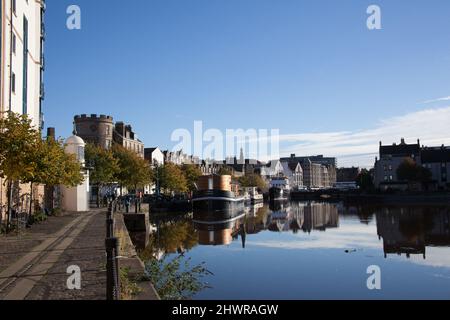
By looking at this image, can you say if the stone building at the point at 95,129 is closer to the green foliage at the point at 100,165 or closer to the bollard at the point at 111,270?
the green foliage at the point at 100,165

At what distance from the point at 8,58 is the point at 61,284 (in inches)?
955

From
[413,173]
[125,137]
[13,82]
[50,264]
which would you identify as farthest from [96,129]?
[413,173]

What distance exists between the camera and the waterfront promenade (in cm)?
1170

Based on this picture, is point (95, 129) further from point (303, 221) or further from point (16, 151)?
point (16, 151)

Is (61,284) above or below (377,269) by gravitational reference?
above

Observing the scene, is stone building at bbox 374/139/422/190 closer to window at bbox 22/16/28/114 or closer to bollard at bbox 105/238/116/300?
window at bbox 22/16/28/114

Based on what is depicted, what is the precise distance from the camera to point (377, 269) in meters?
23.7

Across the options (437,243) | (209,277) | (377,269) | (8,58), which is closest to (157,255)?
(209,277)

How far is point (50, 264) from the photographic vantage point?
15.8 m

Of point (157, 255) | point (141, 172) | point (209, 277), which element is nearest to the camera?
point (209, 277)

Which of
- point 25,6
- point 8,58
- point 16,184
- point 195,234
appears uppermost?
point 25,6

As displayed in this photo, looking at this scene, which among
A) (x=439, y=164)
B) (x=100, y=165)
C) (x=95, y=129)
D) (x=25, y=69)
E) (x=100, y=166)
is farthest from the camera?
(x=439, y=164)
